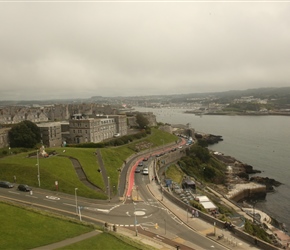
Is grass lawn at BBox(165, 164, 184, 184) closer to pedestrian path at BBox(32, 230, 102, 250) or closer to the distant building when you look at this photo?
the distant building

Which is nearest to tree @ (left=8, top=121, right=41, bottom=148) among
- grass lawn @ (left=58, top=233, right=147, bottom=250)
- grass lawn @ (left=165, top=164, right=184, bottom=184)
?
grass lawn @ (left=165, top=164, right=184, bottom=184)

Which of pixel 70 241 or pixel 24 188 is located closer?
pixel 70 241

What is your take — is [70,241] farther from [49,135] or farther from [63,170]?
[49,135]

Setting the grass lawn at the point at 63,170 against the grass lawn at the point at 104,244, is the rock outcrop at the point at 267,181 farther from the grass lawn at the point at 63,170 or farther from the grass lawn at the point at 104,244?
the grass lawn at the point at 104,244

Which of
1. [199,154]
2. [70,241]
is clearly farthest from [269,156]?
[70,241]

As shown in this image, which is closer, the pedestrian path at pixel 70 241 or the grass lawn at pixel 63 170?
the pedestrian path at pixel 70 241

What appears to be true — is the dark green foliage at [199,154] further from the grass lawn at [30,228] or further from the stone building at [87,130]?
the grass lawn at [30,228]

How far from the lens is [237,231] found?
31578 millimetres

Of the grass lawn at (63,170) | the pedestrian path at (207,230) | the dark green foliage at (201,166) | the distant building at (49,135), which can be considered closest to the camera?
the pedestrian path at (207,230)

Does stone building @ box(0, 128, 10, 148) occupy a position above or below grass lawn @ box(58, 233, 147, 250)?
above

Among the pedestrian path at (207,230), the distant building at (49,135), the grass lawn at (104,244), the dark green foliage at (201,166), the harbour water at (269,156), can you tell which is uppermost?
the distant building at (49,135)

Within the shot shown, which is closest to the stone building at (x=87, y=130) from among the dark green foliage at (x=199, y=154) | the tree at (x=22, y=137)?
the tree at (x=22, y=137)

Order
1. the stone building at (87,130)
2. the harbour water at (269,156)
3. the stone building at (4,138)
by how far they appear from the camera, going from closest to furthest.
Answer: the harbour water at (269,156), the stone building at (4,138), the stone building at (87,130)

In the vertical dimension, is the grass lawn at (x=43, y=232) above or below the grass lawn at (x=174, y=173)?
above
